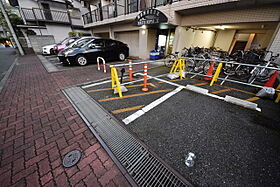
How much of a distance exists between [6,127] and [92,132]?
6.52ft

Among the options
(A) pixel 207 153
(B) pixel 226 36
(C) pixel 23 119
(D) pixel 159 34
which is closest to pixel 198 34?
(D) pixel 159 34

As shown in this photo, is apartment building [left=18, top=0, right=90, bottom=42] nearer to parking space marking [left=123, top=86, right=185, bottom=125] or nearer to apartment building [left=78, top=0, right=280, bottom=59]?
apartment building [left=78, top=0, right=280, bottom=59]

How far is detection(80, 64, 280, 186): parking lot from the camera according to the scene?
1.65 metres

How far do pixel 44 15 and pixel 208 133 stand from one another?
2309 cm

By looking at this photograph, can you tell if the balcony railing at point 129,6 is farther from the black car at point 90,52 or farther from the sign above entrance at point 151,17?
the black car at point 90,52

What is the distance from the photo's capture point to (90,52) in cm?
712

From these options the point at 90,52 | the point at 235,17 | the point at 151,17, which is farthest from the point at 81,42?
the point at 235,17

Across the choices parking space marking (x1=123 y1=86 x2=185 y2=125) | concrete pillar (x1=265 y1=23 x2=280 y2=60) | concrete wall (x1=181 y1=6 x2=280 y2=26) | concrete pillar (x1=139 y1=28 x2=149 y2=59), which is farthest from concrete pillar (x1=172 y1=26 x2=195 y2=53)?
parking space marking (x1=123 y1=86 x2=185 y2=125)

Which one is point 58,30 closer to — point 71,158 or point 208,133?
point 71,158

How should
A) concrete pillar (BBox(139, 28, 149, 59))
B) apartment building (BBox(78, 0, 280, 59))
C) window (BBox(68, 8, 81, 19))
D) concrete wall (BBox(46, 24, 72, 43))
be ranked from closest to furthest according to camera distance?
apartment building (BBox(78, 0, 280, 59))
concrete pillar (BBox(139, 28, 149, 59))
concrete wall (BBox(46, 24, 72, 43))
window (BBox(68, 8, 81, 19))

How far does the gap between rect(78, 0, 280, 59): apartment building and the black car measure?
2.57 m

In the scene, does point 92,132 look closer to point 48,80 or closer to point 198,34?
point 48,80

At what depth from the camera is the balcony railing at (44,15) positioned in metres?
14.1

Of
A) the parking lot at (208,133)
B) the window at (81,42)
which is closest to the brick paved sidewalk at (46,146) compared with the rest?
the parking lot at (208,133)
